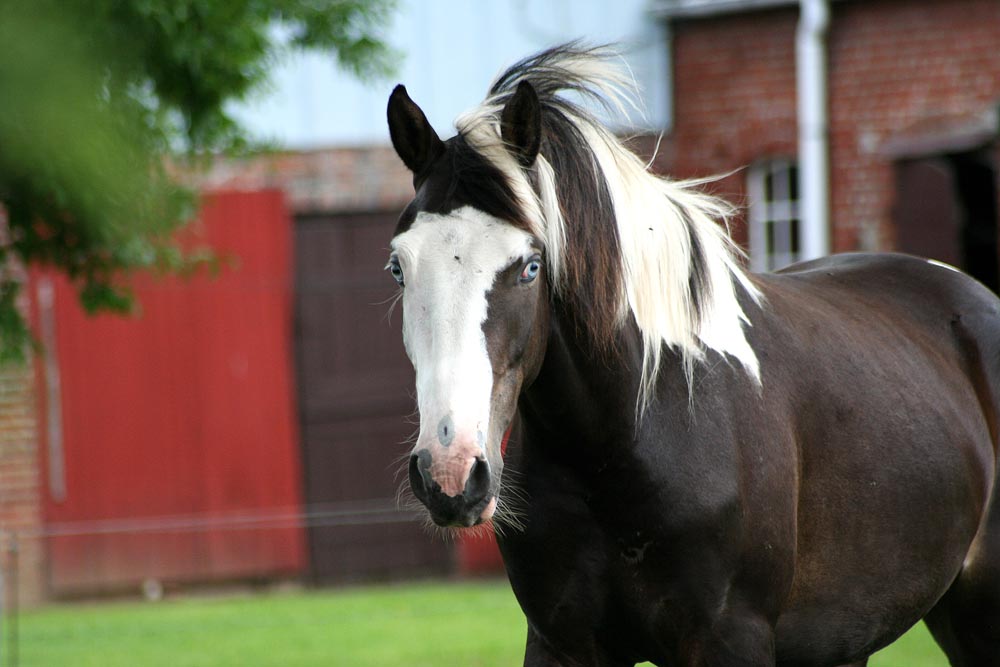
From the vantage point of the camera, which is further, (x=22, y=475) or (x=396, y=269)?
(x=22, y=475)

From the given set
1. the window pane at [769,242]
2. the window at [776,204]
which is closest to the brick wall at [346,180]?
the window at [776,204]

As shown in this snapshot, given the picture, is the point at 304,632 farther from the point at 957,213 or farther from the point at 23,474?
the point at 957,213

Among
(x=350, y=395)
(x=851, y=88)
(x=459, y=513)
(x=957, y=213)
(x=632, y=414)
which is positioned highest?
(x=851, y=88)

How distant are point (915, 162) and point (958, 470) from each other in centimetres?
685

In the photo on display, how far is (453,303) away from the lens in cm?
243

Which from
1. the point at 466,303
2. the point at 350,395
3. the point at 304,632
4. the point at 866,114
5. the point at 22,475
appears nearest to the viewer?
the point at 466,303

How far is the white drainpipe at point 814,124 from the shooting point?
994cm

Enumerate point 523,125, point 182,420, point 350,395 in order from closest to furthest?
point 523,125 → point 182,420 → point 350,395

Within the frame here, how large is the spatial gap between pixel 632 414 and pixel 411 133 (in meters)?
0.79

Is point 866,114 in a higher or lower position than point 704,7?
lower

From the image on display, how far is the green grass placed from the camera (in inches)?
277

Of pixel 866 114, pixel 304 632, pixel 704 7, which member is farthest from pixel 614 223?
pixel 704 7

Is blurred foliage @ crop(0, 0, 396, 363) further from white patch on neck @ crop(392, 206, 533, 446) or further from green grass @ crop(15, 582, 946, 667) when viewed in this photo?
green grass @ crop(15, 582, 946, 667)

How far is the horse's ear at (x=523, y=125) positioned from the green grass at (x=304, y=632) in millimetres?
4557
